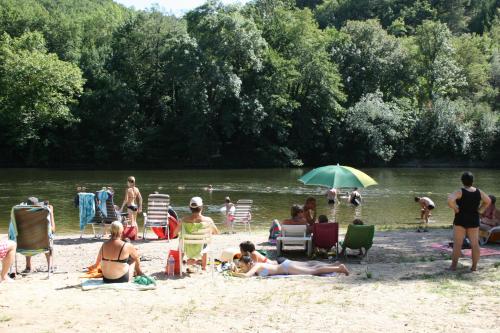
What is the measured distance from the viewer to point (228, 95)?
50.7m

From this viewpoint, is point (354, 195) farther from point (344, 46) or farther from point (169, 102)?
point (344, 46)

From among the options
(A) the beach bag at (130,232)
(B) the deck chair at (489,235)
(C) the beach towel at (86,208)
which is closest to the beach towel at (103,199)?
(C) the beach towel at (86,208)

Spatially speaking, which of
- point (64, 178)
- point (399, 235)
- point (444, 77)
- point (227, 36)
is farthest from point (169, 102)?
point (399, 235)

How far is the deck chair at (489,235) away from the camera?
13016 millimetres

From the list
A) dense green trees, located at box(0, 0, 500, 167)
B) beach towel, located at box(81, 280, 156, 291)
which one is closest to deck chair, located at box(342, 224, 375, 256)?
beach towel, located at box(81, 280, 156, 291)

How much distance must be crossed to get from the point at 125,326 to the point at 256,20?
180 feet

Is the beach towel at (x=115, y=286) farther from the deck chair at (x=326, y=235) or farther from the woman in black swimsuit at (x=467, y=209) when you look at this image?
the woman in black swimsuit at (x=467, y=209)

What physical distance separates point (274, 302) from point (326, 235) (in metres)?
Answer: 4.27

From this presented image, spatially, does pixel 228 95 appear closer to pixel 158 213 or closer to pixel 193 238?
pixel 158 213

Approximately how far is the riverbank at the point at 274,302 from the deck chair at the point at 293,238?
164 centimetres

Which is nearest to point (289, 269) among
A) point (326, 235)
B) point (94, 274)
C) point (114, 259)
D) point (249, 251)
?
point (249, 251)

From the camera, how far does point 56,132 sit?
54156 millimetres

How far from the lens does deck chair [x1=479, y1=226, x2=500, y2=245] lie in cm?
1302

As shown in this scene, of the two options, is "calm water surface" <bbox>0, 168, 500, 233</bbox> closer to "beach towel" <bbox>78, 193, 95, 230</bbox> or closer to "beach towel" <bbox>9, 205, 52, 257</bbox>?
"beach towel" <bbox>78, 193, 95, 230</bbox>
